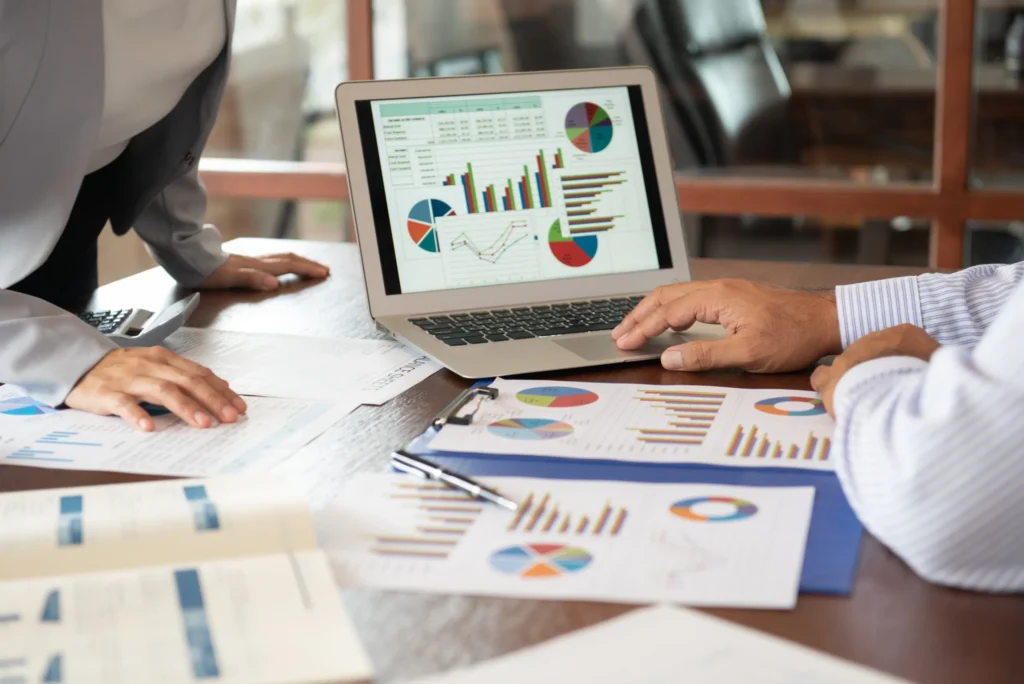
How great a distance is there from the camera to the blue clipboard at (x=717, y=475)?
0.75 m

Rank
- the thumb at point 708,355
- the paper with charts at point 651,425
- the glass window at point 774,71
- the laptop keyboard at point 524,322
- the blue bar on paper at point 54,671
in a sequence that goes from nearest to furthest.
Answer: the blue bar on paper at point 54,671, the paper with charts at point 651,425, the thumb at point 708,355, the laptop keyboard at point 524,322, the glass window at point 774,71

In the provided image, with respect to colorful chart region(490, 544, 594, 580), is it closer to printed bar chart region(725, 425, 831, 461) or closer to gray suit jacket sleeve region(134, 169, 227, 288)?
printed bar chart region(725, 425, 831, 461)

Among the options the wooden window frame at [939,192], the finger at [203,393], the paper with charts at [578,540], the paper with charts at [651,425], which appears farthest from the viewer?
the wooden window frame at [939,192]

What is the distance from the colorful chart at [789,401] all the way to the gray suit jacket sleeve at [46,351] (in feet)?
2.07

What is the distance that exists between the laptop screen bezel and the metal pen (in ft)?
1.44

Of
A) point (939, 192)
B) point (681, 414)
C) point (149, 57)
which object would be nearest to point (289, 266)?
point (149, 57)

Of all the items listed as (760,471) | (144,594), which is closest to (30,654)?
(144,594)

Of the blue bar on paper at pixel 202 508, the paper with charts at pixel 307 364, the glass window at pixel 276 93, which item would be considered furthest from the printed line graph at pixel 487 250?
the glass window at pixel 276 93

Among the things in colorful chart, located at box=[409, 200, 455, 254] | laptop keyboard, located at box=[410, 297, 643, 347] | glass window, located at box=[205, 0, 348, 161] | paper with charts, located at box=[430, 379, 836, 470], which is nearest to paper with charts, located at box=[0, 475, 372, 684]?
paper with charts, located at box=[430, 379, 836, 470]

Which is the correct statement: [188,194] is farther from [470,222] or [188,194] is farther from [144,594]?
[144,594]

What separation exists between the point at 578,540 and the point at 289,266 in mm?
990

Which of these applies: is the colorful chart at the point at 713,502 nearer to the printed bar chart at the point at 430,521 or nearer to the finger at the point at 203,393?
the printed bar chart at the point at 430,521

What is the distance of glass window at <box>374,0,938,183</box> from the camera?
10.2ft

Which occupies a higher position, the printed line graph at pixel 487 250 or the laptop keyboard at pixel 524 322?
the printed line graph at pixel 487 250
